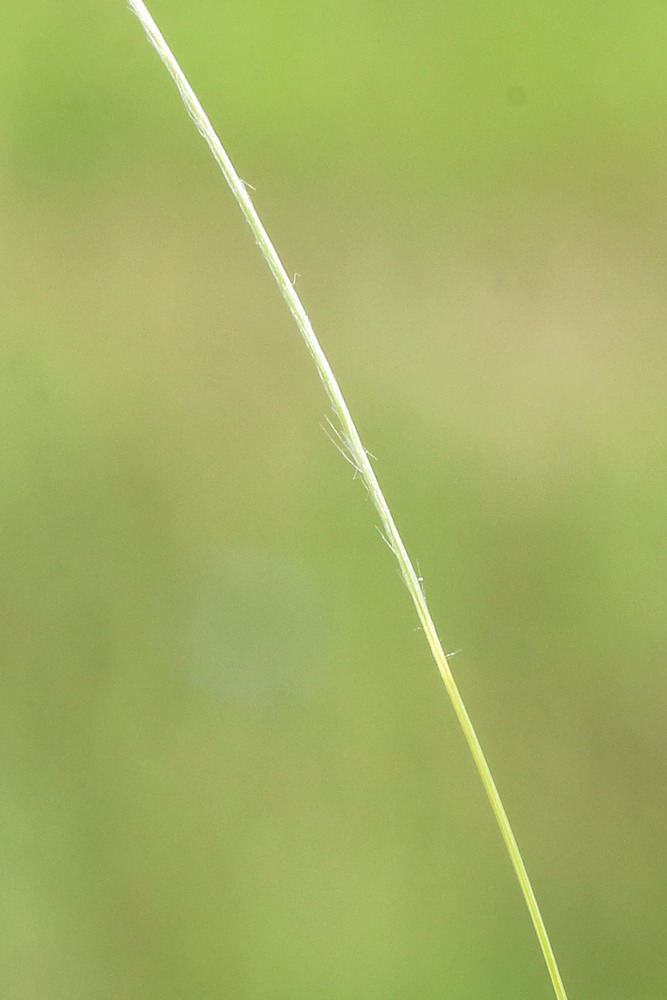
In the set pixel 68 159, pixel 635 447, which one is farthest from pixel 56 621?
pixel 635 447

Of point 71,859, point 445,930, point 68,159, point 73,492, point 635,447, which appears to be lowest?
point 445,930

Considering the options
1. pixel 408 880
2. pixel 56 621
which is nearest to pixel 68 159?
pixel 56 621

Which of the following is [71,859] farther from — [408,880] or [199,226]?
[199,226]

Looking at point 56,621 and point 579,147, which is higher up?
point 579,147

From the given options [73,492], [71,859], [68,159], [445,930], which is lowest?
[445,930]

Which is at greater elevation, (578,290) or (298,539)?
(578,290)

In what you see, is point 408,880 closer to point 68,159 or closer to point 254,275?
point 254,275
